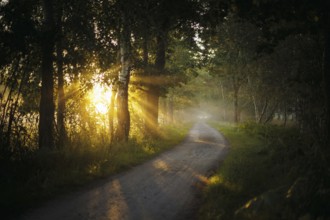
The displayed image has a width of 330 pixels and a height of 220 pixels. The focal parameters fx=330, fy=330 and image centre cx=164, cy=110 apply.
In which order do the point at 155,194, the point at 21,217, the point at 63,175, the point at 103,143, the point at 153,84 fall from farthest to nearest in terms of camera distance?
the point at 153,84 → the point at 103,143 → the point at 63,175 → the point at 155,194 → the point at 21,217

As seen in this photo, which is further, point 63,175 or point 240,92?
point 240,92

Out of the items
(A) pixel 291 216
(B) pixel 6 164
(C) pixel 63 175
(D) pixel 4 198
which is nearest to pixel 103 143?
(C) pixel 63 175

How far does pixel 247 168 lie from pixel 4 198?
25.3ft

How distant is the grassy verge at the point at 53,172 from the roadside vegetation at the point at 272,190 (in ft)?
12.8

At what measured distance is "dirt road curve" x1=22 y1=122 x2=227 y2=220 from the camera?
7523mm

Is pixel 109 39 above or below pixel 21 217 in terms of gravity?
above

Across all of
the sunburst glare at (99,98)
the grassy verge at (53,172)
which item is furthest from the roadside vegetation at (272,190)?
the sunburst glare at (99,98)

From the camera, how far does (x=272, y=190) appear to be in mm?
6816

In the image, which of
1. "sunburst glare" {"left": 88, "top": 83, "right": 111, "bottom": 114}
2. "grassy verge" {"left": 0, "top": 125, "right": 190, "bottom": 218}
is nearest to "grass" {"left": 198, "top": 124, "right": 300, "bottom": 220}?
"grassy verge" {"left": 0, "top": 125, "right": 190, "bottom": 218}

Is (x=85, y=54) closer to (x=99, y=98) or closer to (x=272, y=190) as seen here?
(x=272, y=190)

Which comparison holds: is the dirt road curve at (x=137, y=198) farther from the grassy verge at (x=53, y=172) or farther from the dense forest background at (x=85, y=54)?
the dense forest background at (x=85, y=54)

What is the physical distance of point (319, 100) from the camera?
1212 centimetres

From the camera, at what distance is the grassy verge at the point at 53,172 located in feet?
26.6

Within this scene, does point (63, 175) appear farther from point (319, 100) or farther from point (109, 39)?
point (319, 100)
